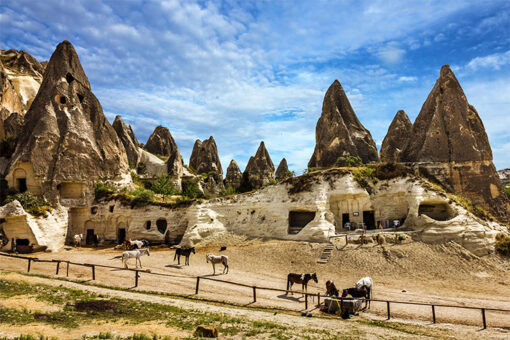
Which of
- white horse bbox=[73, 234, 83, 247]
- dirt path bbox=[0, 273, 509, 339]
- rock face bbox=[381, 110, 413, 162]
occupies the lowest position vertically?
dirt path bbox=[0, 273, 509, 339]

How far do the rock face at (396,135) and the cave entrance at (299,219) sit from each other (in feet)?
91.2

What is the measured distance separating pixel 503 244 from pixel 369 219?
1101cm

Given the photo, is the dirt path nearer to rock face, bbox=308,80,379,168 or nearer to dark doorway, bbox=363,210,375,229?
dark doorway, bbox=363,210,375,229

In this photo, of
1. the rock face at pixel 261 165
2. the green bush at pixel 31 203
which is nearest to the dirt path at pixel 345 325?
the green bush at pixel 31 203

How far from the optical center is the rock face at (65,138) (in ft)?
127

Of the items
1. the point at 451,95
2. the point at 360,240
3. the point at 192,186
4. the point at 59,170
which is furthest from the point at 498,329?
the point at 192,186

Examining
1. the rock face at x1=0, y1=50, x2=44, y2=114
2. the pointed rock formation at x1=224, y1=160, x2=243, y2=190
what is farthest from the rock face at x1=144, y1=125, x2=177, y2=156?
the rock face at x1=0, y1=50, x2=44, y2=114

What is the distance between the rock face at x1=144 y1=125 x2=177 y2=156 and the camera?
8431 centimetres

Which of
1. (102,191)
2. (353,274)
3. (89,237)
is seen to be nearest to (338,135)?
(353,274)

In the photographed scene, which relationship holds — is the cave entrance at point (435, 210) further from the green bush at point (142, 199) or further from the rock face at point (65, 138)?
the rock face at point (65, 138)

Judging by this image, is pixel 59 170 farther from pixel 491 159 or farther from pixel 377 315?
pixel 491 159

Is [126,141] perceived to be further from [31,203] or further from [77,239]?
[77,239]

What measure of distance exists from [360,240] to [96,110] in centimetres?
3722

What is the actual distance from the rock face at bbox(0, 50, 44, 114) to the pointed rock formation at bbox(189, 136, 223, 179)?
3914 centimetres
